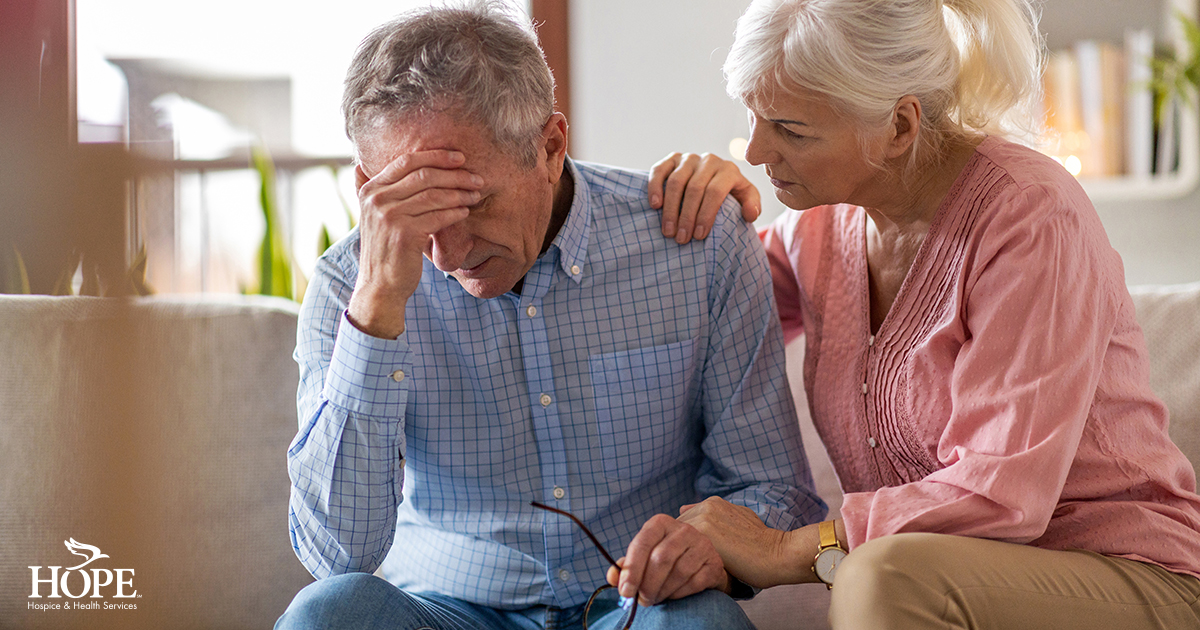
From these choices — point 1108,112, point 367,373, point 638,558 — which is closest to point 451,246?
point 367,373

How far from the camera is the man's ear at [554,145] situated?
1174mm

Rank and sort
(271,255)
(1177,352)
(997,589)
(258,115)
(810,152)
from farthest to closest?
(258,115), (271,255), (1177,352), (810,152), (997,589)

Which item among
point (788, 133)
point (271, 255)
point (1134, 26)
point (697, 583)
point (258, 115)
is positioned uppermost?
point (1134, 26)

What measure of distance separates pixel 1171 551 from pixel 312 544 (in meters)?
1.02

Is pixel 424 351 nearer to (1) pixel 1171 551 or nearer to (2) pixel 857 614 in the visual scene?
(2) pixel 857 614

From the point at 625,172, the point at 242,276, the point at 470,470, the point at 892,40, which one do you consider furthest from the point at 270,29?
the point at 892,40

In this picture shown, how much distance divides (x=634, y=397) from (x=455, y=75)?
1.64 feet

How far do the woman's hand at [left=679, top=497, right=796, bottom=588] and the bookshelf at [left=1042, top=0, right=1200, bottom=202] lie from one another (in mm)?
A: 1511

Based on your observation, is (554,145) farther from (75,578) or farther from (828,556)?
(75,578)

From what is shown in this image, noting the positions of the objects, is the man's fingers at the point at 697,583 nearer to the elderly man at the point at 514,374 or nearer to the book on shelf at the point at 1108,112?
the elderly man at the point at 514,374

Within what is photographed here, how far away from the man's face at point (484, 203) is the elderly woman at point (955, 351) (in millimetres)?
236

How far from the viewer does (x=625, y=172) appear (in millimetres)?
1401

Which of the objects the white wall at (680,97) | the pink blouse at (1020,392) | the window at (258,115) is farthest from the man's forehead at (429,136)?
the white wall at (680,97)

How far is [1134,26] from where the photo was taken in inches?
93.6
